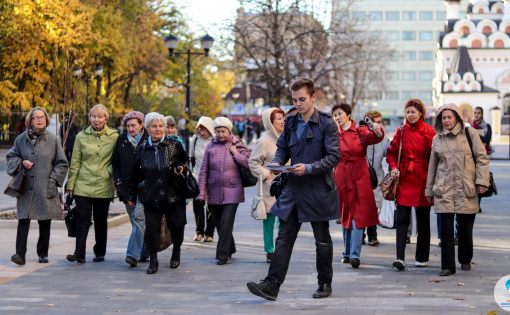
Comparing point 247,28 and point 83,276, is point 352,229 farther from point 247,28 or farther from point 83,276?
point 247,28

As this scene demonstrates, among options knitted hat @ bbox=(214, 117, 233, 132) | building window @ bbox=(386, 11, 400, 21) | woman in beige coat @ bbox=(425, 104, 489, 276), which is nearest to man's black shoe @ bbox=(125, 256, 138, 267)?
knitted hat @ bbox=(214, 117, 233, 132)

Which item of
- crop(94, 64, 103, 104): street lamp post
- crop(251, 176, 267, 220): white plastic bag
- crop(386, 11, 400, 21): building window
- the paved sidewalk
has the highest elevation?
crop(386, 11, 400, 21): building window

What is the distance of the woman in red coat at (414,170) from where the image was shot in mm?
12195

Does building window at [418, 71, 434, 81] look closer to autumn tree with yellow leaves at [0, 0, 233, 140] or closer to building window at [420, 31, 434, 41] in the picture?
building window at [420, 31, 434, 41]

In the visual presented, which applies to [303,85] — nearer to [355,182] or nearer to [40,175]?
[355,182]

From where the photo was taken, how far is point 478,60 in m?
104

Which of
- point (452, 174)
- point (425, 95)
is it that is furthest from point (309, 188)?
point (425, 95)

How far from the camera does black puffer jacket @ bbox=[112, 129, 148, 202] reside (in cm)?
1261

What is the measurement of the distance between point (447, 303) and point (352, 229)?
2.83m

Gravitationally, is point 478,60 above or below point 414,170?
above

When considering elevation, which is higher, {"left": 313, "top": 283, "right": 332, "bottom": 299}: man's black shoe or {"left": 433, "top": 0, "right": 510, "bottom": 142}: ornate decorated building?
{"left": 433, "top": 0, "right": 510, "bottom": 142}: ornate decorated building

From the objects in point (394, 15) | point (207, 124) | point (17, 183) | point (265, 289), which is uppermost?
point (394, 15)

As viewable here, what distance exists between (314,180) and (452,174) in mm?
2099

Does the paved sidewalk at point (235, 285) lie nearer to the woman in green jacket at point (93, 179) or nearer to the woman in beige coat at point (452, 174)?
the woman in green jacket at point (93, 179)
